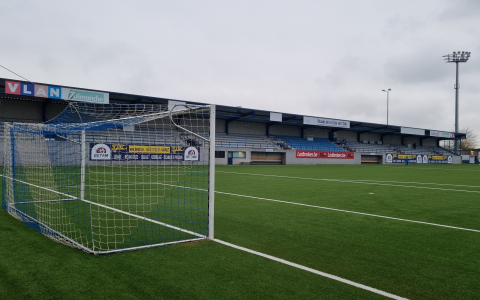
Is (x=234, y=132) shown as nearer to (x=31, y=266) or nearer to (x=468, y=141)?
(x=31, y=266)

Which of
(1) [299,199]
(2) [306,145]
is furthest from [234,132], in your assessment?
(1) [299,199]

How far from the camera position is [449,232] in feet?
20.9

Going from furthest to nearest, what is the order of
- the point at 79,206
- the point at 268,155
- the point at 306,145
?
the point at 306,145 < the point at 268,155 < the point at 79,206

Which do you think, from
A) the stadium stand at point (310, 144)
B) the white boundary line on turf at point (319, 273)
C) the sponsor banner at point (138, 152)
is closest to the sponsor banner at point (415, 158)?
the stadium stand at point (310, 144)

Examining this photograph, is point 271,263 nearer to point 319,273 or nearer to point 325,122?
point 319,273

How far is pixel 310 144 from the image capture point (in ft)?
154

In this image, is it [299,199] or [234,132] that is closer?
[299,199]

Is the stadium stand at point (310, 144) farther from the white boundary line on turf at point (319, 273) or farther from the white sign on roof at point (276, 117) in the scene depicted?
the white boundary line on turf at point (319, 273)

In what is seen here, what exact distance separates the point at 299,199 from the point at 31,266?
758 cm

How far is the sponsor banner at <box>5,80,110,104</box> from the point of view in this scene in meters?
24.7

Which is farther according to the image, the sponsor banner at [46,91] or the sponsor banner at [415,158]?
the sponsor banner at [415,158]

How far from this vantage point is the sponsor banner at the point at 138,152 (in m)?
23.2

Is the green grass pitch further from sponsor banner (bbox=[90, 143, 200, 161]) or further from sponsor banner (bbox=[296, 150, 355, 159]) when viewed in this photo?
sponsor banner (bbox=[296, 150, 355, 159])

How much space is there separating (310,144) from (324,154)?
9.74 feet
